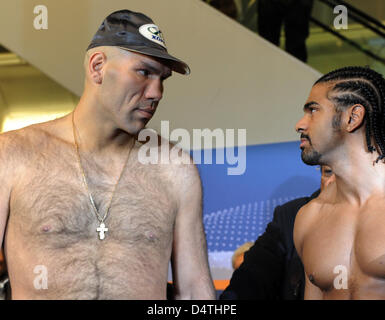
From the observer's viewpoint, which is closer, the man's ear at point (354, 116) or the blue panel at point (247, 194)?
the man's ear at point (354, 116)

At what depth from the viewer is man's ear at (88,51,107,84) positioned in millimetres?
2125

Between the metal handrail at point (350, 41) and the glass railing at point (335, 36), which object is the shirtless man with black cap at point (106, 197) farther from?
the metal handrail at point (350, 41)

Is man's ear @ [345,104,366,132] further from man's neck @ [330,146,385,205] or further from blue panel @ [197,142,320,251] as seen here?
blue panel @ [197,142,320,251]

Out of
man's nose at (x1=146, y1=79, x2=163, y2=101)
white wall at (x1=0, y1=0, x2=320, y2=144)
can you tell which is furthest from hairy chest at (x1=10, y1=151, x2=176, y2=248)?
white wall at (x1=0, y1=0, x2=320, y2=144)

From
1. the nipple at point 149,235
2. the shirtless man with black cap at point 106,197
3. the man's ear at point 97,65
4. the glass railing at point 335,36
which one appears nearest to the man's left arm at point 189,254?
the shirtless man with black cap at point 106,197

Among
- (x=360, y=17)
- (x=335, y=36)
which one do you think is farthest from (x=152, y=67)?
(x=360, y=17)

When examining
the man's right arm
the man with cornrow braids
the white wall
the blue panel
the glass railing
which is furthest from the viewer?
the glass railing

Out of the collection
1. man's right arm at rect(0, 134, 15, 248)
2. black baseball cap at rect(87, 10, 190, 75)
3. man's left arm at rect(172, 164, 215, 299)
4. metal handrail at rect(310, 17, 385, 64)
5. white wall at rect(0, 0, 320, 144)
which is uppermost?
metal handrail at rect(310, 17, 385, 64)

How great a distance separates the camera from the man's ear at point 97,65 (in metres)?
2.12

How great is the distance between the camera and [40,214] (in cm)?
204

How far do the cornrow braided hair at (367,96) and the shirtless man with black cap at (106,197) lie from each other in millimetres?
604

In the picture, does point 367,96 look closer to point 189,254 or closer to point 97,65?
point 189,254

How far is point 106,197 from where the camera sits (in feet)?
6.99
